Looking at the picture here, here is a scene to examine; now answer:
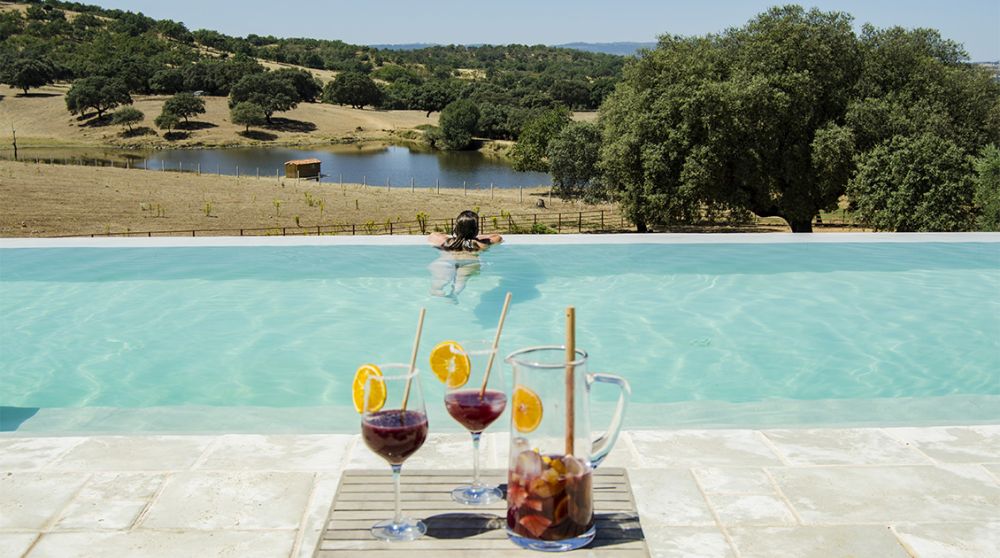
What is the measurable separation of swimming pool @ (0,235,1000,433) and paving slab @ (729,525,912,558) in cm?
142

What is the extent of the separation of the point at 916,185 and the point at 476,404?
19811 mm

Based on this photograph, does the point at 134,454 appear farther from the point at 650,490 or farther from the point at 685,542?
the point at 685,542

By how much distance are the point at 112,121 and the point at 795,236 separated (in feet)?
229

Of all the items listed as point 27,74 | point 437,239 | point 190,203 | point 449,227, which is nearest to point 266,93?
point 27,74

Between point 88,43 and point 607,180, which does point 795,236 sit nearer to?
Answer: point 607,180

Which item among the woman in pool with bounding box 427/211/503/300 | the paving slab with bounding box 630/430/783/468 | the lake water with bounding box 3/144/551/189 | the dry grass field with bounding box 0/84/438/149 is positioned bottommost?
the lake water with bounding box 3/144/551/189

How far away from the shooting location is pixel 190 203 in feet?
101

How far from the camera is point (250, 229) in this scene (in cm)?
2498

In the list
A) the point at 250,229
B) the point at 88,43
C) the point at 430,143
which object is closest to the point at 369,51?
the point at 88,43

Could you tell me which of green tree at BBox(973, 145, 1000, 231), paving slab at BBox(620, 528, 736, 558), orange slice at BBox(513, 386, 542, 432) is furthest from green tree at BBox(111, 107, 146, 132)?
orange slice at BBox(513, 386, 542, 432)

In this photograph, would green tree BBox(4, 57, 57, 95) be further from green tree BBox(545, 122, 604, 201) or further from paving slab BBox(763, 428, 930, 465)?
paving slab BBox(763, 428, 930, 465)

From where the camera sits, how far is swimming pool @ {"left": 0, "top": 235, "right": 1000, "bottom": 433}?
532 centimetres

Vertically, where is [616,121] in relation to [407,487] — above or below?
above

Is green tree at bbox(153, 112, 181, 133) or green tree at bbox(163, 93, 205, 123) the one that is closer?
green tree at bbox(153, 112, 181, 133)
